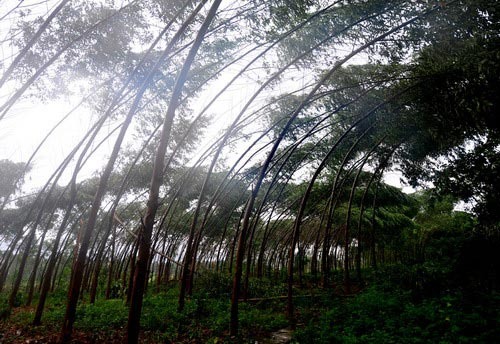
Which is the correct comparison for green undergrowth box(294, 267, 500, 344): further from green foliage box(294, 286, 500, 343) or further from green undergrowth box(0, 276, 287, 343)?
green undergrowth box(0, 276, 287, 343)

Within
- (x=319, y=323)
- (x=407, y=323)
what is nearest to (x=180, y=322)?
(x=319, y=323)

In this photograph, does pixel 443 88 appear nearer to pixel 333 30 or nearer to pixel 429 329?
pixel 333 30

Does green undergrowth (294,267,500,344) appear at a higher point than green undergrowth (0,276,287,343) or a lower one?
higher

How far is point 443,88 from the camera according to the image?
5355mm

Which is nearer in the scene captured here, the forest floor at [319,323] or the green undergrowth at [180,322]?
the forest floor at [319,323]

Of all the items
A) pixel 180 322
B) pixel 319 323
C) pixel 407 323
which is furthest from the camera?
pixel 180 322

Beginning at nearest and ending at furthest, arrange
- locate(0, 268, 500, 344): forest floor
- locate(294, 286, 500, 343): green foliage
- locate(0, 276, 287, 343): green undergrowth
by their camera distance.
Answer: locate(294, 286, 500, 343): green foliage → locate(0, 268, 500, 344): forest floor → locate(0, 276, 287, 343): green undergrowth

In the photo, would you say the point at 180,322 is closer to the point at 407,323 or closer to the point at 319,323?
the point at 319,323

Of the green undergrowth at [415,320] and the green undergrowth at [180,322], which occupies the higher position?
the green undergrowth at [415,320]

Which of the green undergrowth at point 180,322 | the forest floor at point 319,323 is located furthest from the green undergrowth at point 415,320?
the green undergrowth at point 180,322

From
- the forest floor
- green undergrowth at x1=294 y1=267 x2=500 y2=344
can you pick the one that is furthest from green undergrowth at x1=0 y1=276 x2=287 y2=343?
green undergrowth at x1=294 y1=267 x2=500 y2=344

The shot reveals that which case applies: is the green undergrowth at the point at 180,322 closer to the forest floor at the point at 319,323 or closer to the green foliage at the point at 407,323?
the forest floor at the point at 319,323

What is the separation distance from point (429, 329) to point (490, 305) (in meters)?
1.45

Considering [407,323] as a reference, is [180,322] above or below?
below
